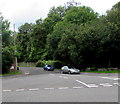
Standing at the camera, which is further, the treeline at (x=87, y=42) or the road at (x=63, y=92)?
the treeline at (x=87, y=42)

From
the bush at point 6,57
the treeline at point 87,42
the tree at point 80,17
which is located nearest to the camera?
the bush at point 6,57

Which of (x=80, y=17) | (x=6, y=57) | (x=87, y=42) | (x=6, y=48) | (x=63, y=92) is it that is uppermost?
(x=80, y=17)

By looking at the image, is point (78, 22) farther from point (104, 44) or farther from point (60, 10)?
point (60, 10)

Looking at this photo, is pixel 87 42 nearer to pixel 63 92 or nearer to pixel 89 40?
pixel 89 40

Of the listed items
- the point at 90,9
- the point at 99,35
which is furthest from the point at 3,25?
the point at 90,9

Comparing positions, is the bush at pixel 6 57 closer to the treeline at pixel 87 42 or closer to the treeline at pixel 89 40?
the treeline at pixel 87 42

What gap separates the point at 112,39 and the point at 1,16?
64.5 ft

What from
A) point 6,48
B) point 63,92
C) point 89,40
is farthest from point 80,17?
point 63,92

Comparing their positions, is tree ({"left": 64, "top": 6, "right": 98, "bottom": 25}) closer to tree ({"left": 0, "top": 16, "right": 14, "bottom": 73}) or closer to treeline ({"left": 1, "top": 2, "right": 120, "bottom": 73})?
treeline ({"left": 1, "top": 2, "right": 120, "bottom": 73})

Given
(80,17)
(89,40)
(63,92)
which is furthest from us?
(80,17)

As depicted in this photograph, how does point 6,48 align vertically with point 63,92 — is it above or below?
above

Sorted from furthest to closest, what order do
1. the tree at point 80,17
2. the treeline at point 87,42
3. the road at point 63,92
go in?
the tree at point 80,17, the treeline at point 87,42, the road at point 63,92

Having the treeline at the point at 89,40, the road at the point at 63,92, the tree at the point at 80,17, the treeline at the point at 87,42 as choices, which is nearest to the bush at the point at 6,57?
the treeline at the point at 87,42

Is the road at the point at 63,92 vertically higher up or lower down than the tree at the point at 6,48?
lower down
